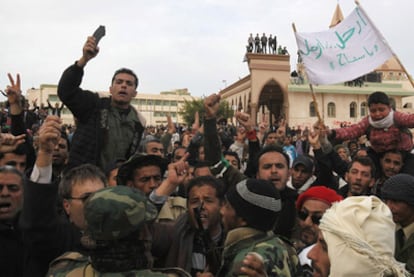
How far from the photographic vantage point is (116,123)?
13.0 feet

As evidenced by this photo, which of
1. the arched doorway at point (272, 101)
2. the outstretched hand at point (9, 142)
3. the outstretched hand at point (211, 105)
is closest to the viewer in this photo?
the outstretched hand at point (9, 142)

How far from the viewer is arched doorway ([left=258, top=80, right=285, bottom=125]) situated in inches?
1606

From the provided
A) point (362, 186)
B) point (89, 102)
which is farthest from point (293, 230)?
point (89, 102)

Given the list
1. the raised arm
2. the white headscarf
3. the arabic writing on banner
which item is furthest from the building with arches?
the white headscarf

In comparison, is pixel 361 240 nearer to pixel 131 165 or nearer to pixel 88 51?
pixel 131 165

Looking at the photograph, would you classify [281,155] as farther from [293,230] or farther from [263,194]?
[263,194]

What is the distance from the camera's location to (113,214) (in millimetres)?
1715

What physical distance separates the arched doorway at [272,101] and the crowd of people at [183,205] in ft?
116

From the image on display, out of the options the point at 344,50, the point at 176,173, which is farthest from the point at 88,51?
the point at 344,50

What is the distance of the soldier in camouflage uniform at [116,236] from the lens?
1711 millimetres

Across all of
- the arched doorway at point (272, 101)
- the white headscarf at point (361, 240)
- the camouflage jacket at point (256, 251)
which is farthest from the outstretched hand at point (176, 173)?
the arched doorway at point (272, 101)

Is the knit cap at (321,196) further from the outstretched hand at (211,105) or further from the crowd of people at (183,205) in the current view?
the outstretched hand at (211,105)

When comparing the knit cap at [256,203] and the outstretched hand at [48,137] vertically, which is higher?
the outstretched hand at [48,137]

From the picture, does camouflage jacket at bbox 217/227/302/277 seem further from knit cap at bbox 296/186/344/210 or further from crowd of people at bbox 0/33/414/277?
knit cap at bbox 296/186/344/210
